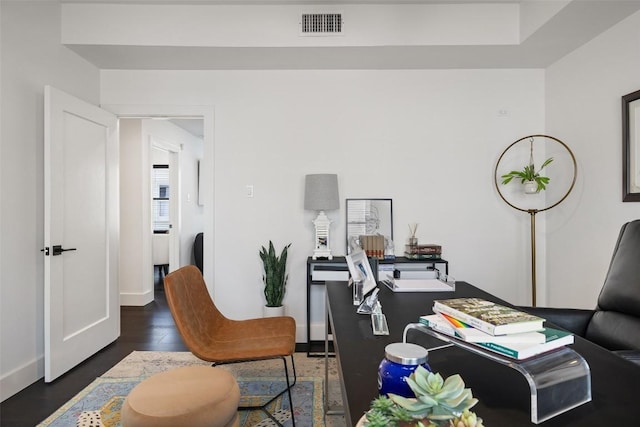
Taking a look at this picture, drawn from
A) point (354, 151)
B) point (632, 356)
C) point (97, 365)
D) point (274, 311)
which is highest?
point (354, 151)

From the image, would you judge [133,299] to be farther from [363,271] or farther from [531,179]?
[531,179]

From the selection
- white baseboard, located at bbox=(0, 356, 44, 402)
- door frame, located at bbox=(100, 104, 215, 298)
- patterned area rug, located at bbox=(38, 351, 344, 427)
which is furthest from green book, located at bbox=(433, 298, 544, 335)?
white baseboard, located at bbox=(0, 356, 44, 402)

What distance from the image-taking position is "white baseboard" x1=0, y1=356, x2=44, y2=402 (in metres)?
2.17

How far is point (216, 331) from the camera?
2111 millimetres

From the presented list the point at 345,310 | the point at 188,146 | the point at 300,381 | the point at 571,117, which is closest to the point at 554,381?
the point at 345,310

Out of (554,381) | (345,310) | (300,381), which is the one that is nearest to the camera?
(554,381)

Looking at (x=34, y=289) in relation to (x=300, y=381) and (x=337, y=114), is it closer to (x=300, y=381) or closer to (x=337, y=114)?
(x=300, y=381)

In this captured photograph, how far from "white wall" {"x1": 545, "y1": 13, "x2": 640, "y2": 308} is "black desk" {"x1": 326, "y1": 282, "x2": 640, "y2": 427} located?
6.12 feet

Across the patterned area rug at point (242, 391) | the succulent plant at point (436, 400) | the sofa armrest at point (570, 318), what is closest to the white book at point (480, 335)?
the succulent plant at point (436, 400)

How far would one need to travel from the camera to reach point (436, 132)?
3.24 metres

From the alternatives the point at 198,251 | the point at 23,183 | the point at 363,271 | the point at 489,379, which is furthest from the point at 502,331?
the point at 198,251

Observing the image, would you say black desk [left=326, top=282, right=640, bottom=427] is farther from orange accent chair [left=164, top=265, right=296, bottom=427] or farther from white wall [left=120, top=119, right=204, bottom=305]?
white wall [left=120, top=119, right=204, bottom=305]

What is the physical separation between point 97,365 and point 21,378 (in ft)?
1.52

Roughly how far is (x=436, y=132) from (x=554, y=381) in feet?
9.17
